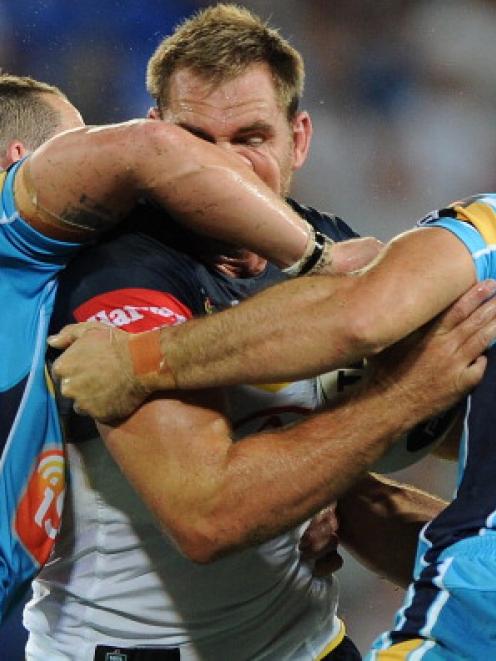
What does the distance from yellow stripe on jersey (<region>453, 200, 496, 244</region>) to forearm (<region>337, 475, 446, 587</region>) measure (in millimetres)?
778

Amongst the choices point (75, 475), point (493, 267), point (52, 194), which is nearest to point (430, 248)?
point (493, 267)

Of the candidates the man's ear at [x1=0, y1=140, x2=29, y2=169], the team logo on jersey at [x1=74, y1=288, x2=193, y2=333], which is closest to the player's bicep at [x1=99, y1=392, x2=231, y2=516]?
the team logo on jersey at [x1=74, y1=288, x2=193, y2=333]

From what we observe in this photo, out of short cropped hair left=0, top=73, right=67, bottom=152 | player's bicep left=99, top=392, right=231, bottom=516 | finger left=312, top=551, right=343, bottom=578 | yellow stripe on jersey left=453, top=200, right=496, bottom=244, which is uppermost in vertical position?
yellow stripe on jersey left=453, top=200, right=496, bottom=244

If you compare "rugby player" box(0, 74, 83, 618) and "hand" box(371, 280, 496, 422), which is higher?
"hand" box(371, 280, 496, 422)

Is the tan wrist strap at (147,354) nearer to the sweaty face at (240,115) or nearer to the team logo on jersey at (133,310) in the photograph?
the team logo on jersey at (133,310)

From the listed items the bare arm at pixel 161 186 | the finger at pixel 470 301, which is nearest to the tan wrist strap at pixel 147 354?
the bare arm at pixel 161 186

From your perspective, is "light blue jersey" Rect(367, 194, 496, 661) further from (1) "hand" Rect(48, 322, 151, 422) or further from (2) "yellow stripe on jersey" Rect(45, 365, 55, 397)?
(2) "yellow stripe on jersey" Rect(45, 365, 55, 397)

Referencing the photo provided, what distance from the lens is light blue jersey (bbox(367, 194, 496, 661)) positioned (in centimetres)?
163

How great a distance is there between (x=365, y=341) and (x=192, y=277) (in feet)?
1.60

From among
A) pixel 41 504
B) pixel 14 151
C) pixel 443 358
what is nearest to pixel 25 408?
pixel 41 504

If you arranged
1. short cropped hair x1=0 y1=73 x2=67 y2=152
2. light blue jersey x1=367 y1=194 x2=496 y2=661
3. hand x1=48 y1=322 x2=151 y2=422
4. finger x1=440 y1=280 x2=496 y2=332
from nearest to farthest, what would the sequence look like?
light blue jersey x1=367 y1=194 x2=496 y2=661 → finger x1=440 y1=280 x2=496 y2=332 → hand x1=48 y1=322 x2=151 y2=422 → short cropped hair x1=0 y1=73 x2=67 y2=152

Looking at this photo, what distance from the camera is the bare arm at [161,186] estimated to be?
192cm

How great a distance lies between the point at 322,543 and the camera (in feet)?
7.64

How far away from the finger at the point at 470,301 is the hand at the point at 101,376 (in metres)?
0.49
